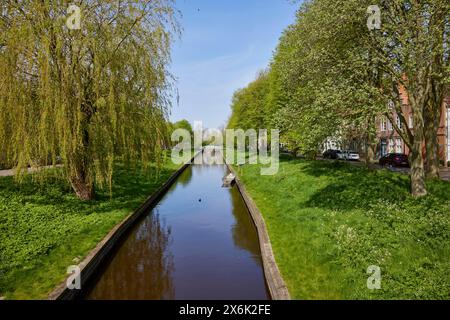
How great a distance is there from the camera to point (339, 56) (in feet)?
48.3

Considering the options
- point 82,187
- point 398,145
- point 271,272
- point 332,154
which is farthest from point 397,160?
point 82,187

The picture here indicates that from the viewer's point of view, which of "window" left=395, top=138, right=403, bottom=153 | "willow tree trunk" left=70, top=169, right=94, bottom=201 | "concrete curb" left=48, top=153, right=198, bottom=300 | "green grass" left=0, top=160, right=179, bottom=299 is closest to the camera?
"concrete curb" left=48, top=153, right=198, bottom=300

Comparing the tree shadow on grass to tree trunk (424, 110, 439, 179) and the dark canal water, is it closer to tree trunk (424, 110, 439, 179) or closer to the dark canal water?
the dark canal water

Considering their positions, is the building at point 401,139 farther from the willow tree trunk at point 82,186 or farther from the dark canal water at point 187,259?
the willow tree trunk at point 82,186

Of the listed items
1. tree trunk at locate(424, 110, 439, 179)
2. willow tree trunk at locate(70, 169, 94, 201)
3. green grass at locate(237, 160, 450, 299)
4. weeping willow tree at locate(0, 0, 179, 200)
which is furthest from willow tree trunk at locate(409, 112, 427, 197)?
willow tree trunk at locate(70, 169, 94, 201)

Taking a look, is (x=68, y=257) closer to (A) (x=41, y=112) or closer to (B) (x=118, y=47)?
(A) (x=41, y=112)

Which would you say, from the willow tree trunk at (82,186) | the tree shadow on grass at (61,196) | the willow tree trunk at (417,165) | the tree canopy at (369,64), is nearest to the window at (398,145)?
the tree canopy at (369,64)

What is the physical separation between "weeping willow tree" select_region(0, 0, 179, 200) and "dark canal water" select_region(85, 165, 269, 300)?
12.5 ft

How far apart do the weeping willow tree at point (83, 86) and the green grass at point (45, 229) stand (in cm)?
146

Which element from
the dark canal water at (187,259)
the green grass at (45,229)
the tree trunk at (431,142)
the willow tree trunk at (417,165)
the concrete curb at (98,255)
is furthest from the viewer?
the tree trunk at (431,142)

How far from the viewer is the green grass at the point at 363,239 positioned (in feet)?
27.3

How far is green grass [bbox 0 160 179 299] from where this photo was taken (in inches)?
373

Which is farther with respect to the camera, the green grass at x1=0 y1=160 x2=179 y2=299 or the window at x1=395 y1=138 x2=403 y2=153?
the window at x1=395 y1=138 x2=403 y2=153
